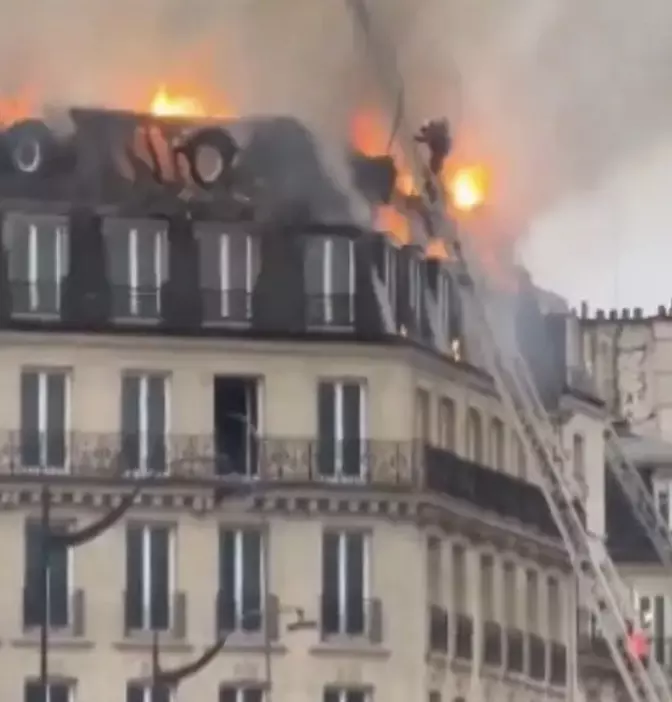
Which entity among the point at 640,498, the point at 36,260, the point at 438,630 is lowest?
the point at 438,630

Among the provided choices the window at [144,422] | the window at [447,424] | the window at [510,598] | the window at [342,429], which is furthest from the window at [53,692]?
the window at [510,598]

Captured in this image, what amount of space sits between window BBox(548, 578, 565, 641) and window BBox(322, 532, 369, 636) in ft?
39.4

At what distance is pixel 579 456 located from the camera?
125750 millimetres

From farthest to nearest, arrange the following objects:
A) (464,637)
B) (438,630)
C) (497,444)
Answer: (497,444), (464,637), (438,630)

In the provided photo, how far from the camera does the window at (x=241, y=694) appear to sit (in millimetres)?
107312

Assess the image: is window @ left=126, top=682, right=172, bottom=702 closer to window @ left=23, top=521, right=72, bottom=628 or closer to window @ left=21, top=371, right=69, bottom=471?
window @ left=23, top=521, right=72, bottom=628

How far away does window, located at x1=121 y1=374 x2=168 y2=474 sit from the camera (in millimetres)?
107688

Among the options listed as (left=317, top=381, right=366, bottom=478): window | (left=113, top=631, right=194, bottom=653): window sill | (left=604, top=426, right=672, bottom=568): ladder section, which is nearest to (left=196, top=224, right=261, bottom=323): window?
(left=317, top=381, right=366, bottom=478): window

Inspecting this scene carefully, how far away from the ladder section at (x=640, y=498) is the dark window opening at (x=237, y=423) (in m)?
24.9

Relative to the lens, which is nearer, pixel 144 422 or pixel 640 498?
pixel 144 422

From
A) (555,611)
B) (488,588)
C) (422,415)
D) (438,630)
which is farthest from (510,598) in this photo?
(422,415)

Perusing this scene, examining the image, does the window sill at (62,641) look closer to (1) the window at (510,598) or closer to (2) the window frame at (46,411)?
(2) the window frame at (46,411)

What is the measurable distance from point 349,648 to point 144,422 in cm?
604

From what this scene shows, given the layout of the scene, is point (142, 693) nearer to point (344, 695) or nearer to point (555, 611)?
point (344, 695)
